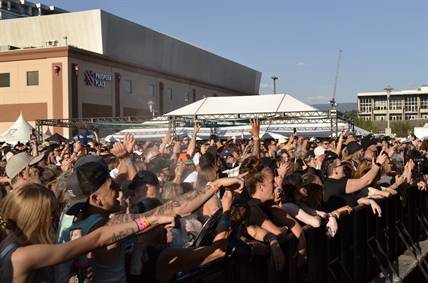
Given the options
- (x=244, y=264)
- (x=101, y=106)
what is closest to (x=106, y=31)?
(x=101, y=106)

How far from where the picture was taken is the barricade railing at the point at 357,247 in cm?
483

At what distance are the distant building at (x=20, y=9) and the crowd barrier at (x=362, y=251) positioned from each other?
120 metres

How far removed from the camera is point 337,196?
22.0 feet

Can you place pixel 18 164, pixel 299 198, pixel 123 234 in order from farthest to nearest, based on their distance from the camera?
pixel 18 164
pixel 299 198
pixel 123 234

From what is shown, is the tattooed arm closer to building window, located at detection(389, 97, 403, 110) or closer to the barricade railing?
the barricade railing

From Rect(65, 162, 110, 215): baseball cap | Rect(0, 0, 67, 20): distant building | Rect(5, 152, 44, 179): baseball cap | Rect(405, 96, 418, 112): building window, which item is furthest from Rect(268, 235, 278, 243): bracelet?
Rect(405, 96, 418, 112): building window

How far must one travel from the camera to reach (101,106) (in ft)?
Result: 137

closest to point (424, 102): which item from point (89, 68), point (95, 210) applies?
point (89, 68)

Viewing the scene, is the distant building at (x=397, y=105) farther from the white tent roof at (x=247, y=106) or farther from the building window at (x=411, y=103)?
the white tent roof at (x=247, y=106)

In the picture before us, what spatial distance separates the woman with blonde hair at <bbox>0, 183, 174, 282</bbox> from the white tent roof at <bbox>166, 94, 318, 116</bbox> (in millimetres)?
21883

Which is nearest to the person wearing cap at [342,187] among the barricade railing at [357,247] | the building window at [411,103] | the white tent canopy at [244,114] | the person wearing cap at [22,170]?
the barricade railing at [357,247]

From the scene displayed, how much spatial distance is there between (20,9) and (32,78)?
298ft

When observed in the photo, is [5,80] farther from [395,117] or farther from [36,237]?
[395,117]

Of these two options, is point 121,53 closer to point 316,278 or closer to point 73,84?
point 73,84
